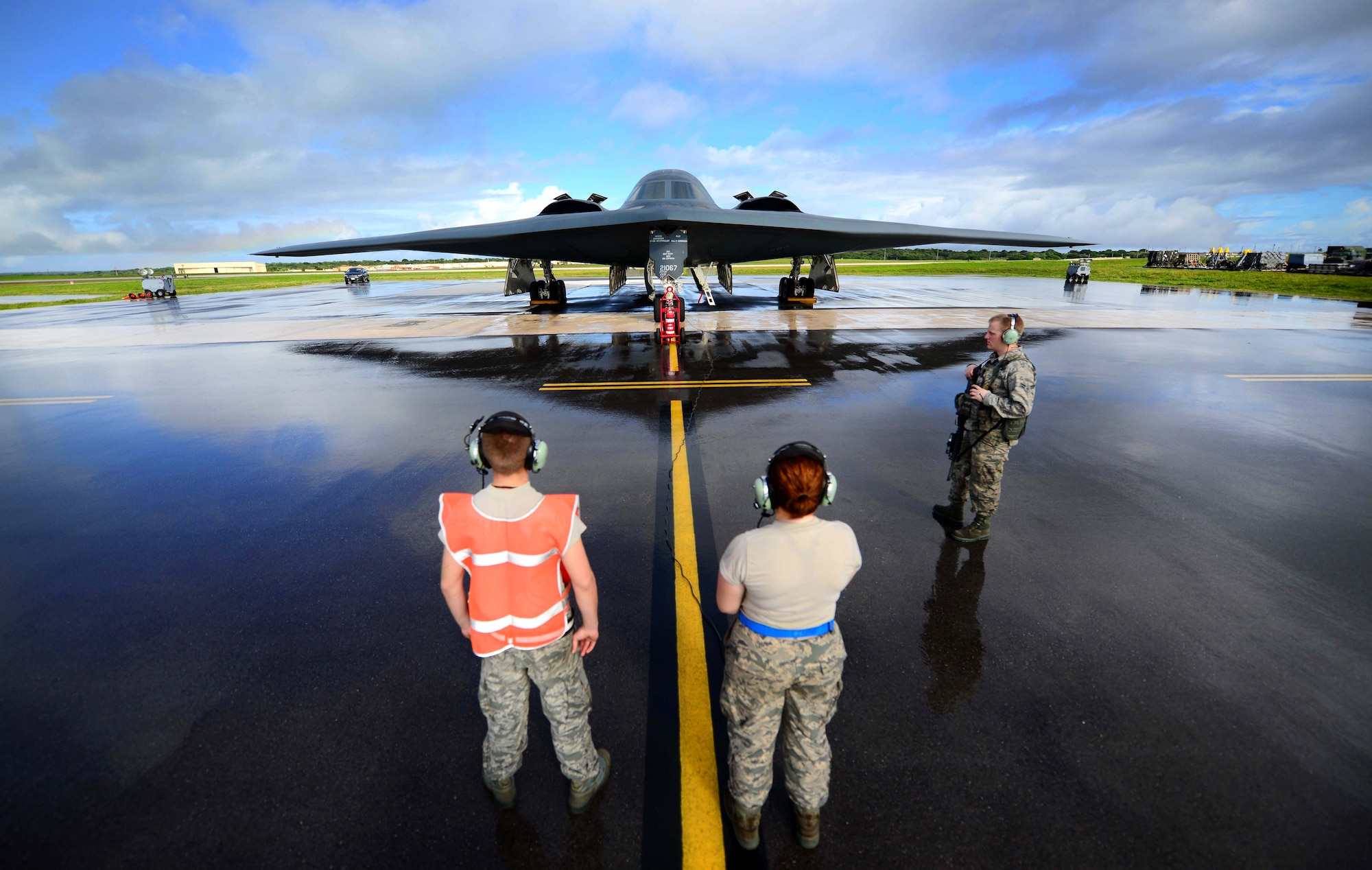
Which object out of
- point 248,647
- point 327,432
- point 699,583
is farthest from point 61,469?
point 699,583

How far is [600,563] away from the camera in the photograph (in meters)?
4.24

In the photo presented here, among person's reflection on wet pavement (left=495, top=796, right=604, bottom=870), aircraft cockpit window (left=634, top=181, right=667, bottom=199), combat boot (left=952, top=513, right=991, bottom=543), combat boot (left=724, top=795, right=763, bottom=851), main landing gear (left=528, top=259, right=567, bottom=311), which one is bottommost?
person's reflection on wet pavement (left=495, top=796, right=604, bottom=870)

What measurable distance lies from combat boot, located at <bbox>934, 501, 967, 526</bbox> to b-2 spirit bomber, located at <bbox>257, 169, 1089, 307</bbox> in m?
9.89

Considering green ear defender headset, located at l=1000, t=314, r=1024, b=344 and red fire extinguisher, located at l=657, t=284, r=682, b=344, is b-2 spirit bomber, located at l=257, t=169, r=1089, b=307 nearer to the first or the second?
red fire extinguisher, located at l=657, t=284, r=682, b=344

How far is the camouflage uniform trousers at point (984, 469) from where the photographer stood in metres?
4.33

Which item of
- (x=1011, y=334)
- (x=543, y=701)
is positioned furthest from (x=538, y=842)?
(x=1011, y=334)

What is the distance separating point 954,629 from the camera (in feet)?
11.7

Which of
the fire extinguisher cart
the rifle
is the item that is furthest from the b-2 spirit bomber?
the rifle

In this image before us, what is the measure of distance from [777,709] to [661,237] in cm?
1269

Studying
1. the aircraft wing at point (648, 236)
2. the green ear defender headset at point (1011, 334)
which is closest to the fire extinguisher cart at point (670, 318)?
the aircraft wing at point (648, 236)

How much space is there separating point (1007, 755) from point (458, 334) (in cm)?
1594

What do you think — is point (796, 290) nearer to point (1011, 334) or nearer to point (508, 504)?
point (1011, 334)

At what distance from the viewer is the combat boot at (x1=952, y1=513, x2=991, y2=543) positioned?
4.57 metres

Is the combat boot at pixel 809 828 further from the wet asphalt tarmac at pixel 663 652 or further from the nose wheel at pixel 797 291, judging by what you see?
the nose wheel at pixel 797 291
